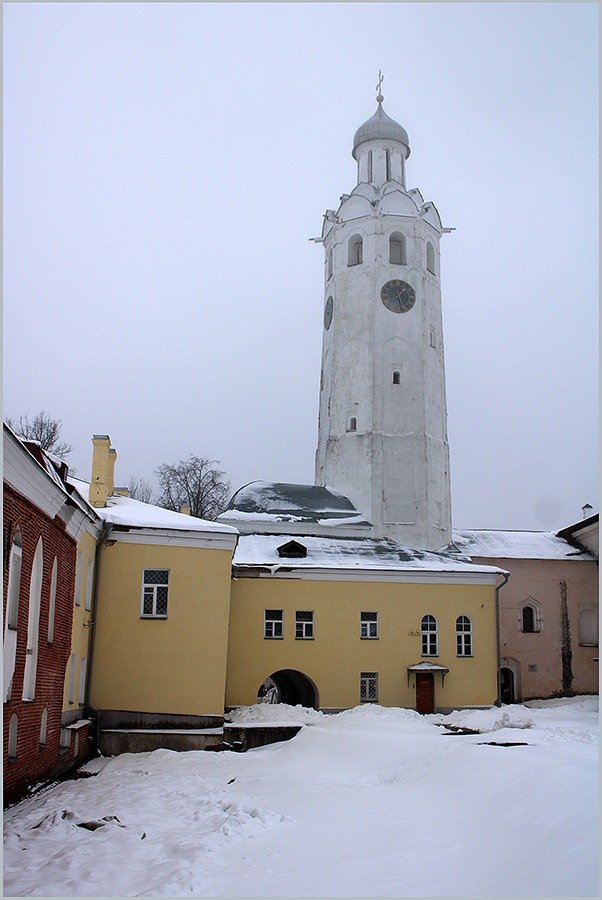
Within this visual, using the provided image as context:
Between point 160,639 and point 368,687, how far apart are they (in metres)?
8.33

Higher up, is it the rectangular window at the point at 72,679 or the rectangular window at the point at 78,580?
the rectangular window at the point at 78,580

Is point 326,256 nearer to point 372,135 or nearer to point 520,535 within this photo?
point 372,135

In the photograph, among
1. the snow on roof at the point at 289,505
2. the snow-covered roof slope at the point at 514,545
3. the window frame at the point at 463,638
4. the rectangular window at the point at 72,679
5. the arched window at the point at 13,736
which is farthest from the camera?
the snow-covered roof slope at the point at 514,545

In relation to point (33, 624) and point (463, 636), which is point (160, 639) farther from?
point (463, 636)

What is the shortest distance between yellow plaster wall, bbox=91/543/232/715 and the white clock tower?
15.4 m

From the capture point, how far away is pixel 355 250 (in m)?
39.1

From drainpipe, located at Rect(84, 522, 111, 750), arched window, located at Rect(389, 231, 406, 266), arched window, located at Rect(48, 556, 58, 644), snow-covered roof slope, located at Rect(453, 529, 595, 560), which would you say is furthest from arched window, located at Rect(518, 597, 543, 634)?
arched window, located at Rect(48, 556, 58, 644)

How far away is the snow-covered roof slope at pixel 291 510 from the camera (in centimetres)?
3231

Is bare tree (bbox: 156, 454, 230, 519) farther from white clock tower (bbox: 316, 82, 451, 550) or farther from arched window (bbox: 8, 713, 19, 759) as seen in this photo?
arched window (bbox: 8, 713, 19, 759)

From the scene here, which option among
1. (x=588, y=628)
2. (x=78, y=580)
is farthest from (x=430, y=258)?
(x=78, y=580)

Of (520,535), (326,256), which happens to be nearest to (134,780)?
(520,535)

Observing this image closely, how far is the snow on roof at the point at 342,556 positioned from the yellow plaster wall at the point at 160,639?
6.01 meters

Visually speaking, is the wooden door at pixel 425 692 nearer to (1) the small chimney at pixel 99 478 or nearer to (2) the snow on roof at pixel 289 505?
(2) the snow on roof at pixel 289 505

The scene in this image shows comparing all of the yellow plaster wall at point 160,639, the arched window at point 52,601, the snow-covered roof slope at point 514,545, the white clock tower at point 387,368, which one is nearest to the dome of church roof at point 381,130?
the white clock tower at point 387,368
